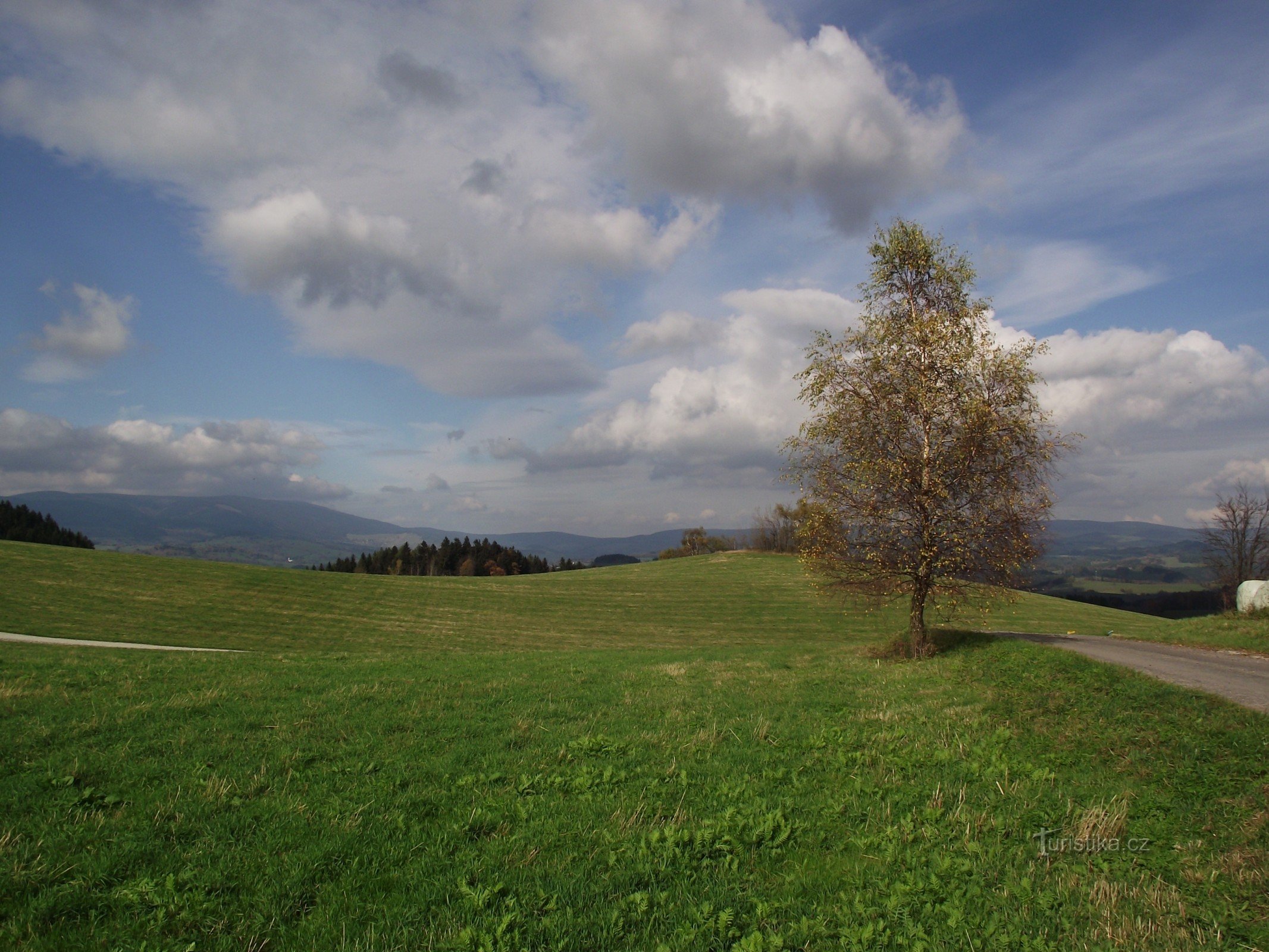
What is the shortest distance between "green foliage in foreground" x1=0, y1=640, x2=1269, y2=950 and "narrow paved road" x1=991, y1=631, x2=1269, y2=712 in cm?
212

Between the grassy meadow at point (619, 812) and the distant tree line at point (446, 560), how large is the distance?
4022 inches

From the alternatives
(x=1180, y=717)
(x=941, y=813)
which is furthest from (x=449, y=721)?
(x=1180, y=717)

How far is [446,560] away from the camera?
4624 inches

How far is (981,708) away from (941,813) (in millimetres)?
6466

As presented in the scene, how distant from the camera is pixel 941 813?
23.7 feet

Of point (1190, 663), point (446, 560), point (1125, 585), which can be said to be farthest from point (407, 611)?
point (1125, 585)

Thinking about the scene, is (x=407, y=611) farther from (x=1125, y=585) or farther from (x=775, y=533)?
(x=1125, y=585)

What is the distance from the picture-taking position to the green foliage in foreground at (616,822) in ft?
16.3

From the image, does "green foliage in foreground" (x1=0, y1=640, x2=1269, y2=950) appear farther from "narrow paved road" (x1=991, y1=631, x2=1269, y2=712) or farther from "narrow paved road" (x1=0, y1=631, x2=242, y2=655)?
"narrow paved road" (x1=0, y1=631, x2=242, y2=655)

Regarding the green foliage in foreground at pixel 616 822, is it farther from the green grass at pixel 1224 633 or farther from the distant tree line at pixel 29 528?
the distant tree line at pixel 29 528

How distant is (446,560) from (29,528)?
190 ft

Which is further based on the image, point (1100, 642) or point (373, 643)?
point (373, 643)

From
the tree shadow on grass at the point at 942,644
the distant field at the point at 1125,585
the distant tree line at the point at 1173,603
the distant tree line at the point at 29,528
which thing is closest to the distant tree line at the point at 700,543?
the distant tree line at the point at 1173,603

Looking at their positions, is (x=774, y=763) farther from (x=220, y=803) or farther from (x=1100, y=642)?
(x=1100, y=642)
